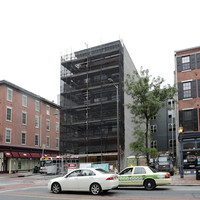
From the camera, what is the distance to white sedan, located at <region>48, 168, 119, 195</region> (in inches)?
533

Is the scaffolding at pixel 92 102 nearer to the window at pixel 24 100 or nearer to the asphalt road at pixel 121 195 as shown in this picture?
the window at pixel 24 100

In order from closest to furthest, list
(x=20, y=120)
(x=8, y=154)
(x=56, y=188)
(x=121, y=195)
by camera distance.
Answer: (x=121, y=195)
(x=56, y=188)
(x=8, y=154)
(x=20, y=120)

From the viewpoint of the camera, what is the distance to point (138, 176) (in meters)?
15.6

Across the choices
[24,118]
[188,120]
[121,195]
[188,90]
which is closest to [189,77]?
[188,90]

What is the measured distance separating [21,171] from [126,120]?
19006 millimetres

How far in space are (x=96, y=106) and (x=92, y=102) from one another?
5.98 feet

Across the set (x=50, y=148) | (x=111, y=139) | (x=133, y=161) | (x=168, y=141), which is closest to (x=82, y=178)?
(x=133, y=161)

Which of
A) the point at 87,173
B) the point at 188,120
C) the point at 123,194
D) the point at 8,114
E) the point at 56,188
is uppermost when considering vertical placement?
the point at 8,114

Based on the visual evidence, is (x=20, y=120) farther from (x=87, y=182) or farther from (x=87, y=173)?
(x=87, y=182)

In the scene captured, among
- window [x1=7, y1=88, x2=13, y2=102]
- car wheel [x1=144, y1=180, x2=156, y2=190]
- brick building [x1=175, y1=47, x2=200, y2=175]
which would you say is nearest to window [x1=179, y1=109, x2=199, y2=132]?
brick building [x1=175, y1=47, x2=200, y2=175]

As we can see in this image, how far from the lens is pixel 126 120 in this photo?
43.7 metres

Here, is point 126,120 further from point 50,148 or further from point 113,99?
point 50,148

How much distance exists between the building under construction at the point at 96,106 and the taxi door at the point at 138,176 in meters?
24.0

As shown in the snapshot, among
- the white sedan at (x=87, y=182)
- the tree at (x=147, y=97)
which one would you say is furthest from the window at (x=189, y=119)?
the white sedan at (x=87, y=182)
